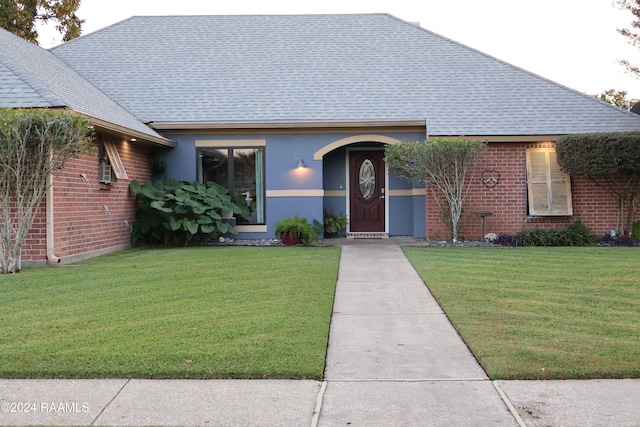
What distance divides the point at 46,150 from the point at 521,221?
10133 millimetres

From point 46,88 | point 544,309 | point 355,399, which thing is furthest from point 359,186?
point 355,399

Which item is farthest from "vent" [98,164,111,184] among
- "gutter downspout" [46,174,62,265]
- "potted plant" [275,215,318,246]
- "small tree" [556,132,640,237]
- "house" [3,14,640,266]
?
"small tree" [556,132,640,237]

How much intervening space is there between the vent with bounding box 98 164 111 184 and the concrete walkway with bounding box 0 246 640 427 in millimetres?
8426

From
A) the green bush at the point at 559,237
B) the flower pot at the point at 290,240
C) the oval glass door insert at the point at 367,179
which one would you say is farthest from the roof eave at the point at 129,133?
the green bush at the point at 559,237

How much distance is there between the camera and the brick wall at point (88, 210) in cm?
1059

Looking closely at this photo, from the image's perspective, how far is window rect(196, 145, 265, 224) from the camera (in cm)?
1529

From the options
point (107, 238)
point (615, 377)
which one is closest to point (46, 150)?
point (107, 238)

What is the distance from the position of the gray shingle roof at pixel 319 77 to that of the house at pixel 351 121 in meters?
0.05

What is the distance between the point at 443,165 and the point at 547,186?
273cm

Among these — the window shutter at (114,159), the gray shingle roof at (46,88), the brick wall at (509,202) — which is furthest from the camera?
the brick wall at (509,202)

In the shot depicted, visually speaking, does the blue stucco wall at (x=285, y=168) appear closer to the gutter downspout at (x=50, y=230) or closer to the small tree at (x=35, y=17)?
the gutter downspout at (x=50, y=230)

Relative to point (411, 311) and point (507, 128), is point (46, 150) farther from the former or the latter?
point (507, 128)

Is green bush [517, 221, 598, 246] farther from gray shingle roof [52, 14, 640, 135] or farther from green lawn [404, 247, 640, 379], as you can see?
gray shingle roof [52, 14, 640, 135]

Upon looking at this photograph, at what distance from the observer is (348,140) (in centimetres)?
1524
